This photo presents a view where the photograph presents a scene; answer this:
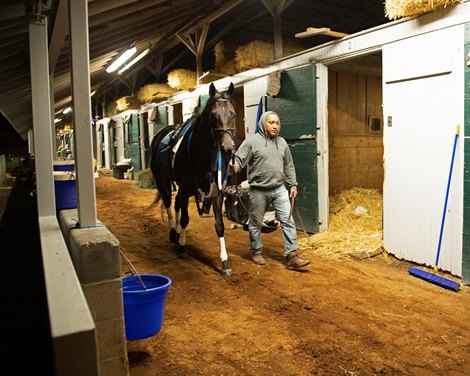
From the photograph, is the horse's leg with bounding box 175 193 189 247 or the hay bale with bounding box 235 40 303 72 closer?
the horse's leg with bounding box 175 193 189 247

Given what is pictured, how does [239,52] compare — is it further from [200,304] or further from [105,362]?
[105,362]

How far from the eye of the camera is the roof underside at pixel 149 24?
13.4 feet

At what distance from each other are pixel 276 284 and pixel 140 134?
1179cm

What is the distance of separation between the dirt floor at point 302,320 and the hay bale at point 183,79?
235 inches

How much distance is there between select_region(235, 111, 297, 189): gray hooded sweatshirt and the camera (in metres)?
4.80

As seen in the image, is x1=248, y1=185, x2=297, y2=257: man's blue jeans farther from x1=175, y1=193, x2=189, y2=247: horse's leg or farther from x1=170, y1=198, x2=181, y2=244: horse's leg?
x1=170, y1=198, x2=181, y2=244: horse's leg

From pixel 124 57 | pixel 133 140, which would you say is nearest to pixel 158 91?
pixel 124 57

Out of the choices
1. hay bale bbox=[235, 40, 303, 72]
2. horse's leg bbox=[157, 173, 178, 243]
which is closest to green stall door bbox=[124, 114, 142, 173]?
hay bale bbox=[235, 40, 303, 72]

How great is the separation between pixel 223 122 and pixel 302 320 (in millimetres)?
2200

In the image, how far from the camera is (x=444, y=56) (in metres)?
4.15

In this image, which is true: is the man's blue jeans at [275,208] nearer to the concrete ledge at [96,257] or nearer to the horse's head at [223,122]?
the horse's head at [223,122]

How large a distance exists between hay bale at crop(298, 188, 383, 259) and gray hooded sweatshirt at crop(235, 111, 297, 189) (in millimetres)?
1272

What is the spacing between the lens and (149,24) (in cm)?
730

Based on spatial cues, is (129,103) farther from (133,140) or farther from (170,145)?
(170,145)
